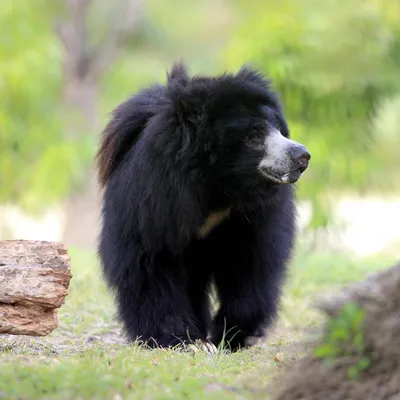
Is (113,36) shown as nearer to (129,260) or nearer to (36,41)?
(36,41)

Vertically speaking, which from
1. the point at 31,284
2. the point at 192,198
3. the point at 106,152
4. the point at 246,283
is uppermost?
the point at 192,198

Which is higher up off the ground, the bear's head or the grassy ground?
the bear's head

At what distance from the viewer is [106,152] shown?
16.1ft

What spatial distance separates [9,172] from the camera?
45.4ft

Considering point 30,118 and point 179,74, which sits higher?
point 179,74

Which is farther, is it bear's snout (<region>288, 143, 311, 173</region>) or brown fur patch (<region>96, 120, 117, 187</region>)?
brown fur patch (<region>96, 120, 117, 187</region>)

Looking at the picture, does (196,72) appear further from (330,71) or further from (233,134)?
(233,134)

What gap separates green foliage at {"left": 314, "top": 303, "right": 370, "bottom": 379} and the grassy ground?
6.6 inches

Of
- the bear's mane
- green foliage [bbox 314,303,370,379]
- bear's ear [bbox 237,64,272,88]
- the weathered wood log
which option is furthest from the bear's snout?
green foliage [bbox 314,303,370,379]

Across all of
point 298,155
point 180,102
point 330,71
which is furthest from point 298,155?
point 330,71

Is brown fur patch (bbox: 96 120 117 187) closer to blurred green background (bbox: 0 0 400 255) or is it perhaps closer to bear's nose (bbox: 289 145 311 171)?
bear's nose (bbox: 289 145 311 171)

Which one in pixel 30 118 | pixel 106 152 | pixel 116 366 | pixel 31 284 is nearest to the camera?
pixel 116 366

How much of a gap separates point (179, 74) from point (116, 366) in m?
2.08

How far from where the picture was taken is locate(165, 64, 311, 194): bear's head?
14.7 feet
